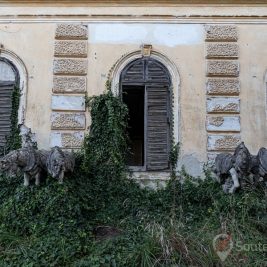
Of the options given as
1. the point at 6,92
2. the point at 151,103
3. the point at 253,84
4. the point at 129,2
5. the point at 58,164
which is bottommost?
the point at 58,164

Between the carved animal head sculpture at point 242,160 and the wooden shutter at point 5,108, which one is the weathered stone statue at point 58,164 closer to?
the wooden shutter at point 5,108

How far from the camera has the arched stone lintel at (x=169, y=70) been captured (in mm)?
10898

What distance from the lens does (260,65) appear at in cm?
1116

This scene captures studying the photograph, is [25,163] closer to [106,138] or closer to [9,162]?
[9,162]

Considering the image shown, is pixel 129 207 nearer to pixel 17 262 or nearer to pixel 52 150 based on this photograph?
pixel 52 150

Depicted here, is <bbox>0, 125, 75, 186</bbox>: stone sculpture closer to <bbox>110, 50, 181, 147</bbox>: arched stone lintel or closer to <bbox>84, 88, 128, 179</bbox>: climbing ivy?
<bbox>84, 88, 128, 179</bbox>: climbing ivy

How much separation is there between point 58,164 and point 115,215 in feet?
4.99

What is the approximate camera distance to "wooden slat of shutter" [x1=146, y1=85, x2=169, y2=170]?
1070cm

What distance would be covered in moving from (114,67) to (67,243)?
13.8 feet

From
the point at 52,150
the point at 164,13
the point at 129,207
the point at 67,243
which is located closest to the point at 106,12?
the point at 164,13

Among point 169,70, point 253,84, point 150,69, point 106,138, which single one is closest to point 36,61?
point 106,138

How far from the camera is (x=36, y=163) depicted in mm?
9656

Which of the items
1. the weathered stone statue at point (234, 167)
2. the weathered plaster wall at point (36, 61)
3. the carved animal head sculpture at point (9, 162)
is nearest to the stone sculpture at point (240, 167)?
the weathered stone statue at point (234, 167)

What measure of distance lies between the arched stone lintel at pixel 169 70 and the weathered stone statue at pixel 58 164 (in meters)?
2.06
